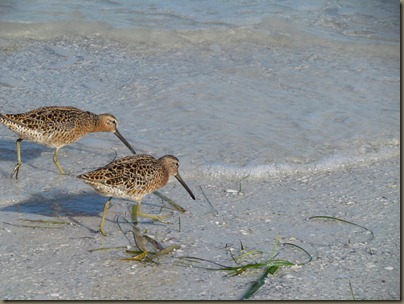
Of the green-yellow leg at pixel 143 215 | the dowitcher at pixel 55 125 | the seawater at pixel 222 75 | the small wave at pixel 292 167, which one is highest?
the dowitcher at pixel 55 125

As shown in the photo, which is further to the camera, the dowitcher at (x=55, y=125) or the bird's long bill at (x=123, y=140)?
the bird's long bill at (x=123, y=140)

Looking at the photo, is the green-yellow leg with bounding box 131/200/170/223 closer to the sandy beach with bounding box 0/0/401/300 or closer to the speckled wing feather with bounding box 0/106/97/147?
the sandy beach with bounding box 0/0/401/300

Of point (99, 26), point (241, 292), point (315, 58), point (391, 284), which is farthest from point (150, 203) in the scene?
point (99, 26)

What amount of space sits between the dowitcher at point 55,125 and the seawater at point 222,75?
10.7 inches

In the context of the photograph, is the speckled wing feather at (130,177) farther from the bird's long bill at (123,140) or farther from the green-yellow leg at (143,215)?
the bird's long bill at (123,140)

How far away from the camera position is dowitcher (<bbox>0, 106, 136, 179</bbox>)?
6715mm

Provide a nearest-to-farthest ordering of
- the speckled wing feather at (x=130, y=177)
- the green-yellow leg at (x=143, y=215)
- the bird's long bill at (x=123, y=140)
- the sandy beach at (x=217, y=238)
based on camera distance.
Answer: the sandy beach at (x=217, y=238) < the speckled wing feather at (x=130, y=177) < the green-yellow leg at (x=143, y=215) < the bird's long bill at (x=123, y=140)

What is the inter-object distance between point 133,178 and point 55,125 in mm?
1313

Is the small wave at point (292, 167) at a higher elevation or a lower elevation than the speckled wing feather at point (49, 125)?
lower

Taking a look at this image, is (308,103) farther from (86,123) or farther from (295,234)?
(295,234)

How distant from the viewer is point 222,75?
30.6ft

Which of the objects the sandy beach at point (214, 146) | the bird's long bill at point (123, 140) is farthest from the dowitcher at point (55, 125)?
the sandy beach at point (214, 146)

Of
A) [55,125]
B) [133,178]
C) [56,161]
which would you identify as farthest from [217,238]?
[55,125]

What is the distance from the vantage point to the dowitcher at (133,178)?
18.3 ft
